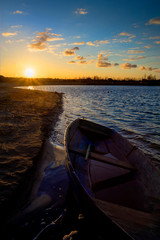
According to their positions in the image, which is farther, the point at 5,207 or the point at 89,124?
the point at 89,124

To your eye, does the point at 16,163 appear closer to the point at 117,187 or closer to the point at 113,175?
the point at 113,175

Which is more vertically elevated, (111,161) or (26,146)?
(111,161)

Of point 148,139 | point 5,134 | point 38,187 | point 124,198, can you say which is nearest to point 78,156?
point 38,187

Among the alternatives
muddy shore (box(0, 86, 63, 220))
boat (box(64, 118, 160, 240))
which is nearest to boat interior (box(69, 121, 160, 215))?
boat (box(64, 118, 160, 240))

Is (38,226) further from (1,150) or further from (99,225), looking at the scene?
(1,150)

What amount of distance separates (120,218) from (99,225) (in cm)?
35

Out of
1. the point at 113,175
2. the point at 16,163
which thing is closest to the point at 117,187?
the point at 113,175

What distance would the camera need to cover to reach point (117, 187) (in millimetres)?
3012

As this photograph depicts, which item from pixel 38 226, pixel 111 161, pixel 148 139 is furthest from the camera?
pixel 148 139

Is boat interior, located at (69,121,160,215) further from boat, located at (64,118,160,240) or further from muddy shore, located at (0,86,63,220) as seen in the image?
muddy shore, located at (0,86,63,220)

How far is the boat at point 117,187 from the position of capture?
171 cm

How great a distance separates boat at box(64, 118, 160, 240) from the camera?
5.63ft

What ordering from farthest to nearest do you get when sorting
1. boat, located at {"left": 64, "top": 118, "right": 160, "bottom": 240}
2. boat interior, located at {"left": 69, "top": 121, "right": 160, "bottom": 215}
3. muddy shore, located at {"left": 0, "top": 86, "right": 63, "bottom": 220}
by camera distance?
muddy shore, located at {"left": 0, "top": 86, "right": 63, "bottom": 220}
boat interior, located at {"left": 69, "top": 121, "right": 160, "bottom": 215}
boat, located at {"left": 64, "top": 118, "right": 160, "bottom": 240}

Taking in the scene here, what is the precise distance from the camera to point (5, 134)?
21.1 ft
